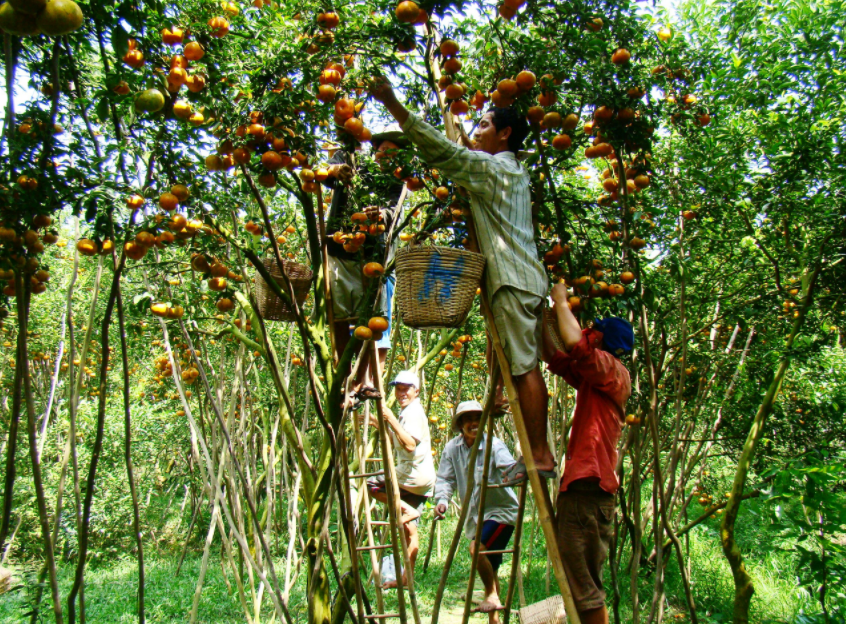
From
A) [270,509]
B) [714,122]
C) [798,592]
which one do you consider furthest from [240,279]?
[798,592]

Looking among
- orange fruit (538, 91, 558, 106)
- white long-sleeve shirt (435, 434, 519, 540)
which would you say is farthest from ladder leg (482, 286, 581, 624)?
white long-sleeve shirt (435, 434, 519, 540)

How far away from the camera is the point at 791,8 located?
98.8 inches

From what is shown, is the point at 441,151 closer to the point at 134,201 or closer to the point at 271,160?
the point at 271,160

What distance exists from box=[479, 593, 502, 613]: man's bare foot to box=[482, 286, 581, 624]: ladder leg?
1278mm

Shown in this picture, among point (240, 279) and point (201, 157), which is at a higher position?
point (201, 157)

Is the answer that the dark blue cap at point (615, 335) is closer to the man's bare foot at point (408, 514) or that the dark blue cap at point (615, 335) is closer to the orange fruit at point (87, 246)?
the orange fruit at point (87, 246)

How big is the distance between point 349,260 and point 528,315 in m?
1.18

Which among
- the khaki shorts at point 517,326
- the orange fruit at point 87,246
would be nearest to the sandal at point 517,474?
the khaki shorts at point 517,326

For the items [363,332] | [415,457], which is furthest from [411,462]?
[363,332]

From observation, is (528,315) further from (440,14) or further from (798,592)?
(798,592)

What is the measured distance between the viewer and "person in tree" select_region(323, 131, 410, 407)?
7.05 feet

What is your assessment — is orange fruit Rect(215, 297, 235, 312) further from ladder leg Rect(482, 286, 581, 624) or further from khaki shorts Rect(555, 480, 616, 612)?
khaki shorts Rect(555, 480, 616, 612)

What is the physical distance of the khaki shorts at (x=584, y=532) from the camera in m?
1.73

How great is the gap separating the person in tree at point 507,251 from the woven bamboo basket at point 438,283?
3.5 inches
